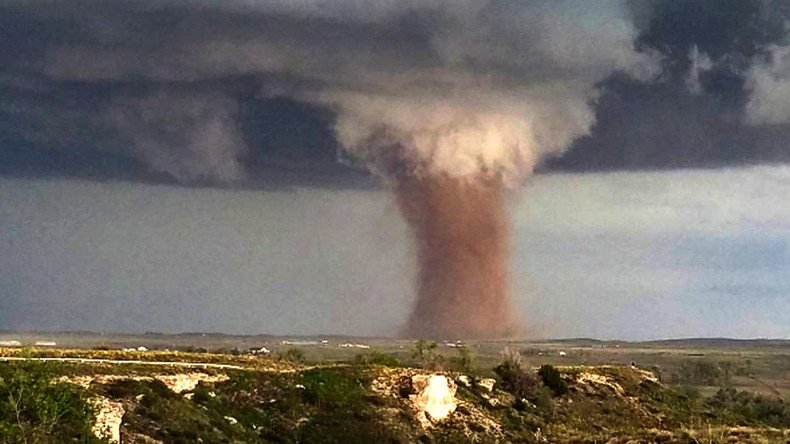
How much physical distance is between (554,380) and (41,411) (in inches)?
2867

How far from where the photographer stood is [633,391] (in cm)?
11825

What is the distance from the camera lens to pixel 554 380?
367 feet

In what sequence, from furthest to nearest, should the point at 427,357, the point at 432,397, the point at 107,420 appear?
the point at 427,357
the point at 432,397
the point at 107,420

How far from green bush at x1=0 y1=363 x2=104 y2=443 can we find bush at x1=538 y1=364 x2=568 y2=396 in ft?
215

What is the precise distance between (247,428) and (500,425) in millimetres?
29118

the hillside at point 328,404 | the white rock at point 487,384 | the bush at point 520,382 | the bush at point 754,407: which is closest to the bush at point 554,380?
the hillside at point 328,404

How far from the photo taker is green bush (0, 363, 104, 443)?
1827 inches

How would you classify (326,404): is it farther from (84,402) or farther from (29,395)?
(29,395)

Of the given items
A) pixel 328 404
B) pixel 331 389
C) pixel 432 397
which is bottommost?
pixel 328 404

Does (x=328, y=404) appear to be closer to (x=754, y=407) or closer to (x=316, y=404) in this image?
(x=316, y=404)

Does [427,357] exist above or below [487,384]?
above

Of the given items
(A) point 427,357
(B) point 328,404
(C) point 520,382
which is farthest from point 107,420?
(A) point 427,357

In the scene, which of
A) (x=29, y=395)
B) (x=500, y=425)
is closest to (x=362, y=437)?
(x=500, y=425)

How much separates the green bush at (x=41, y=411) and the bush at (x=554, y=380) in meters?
65.4
